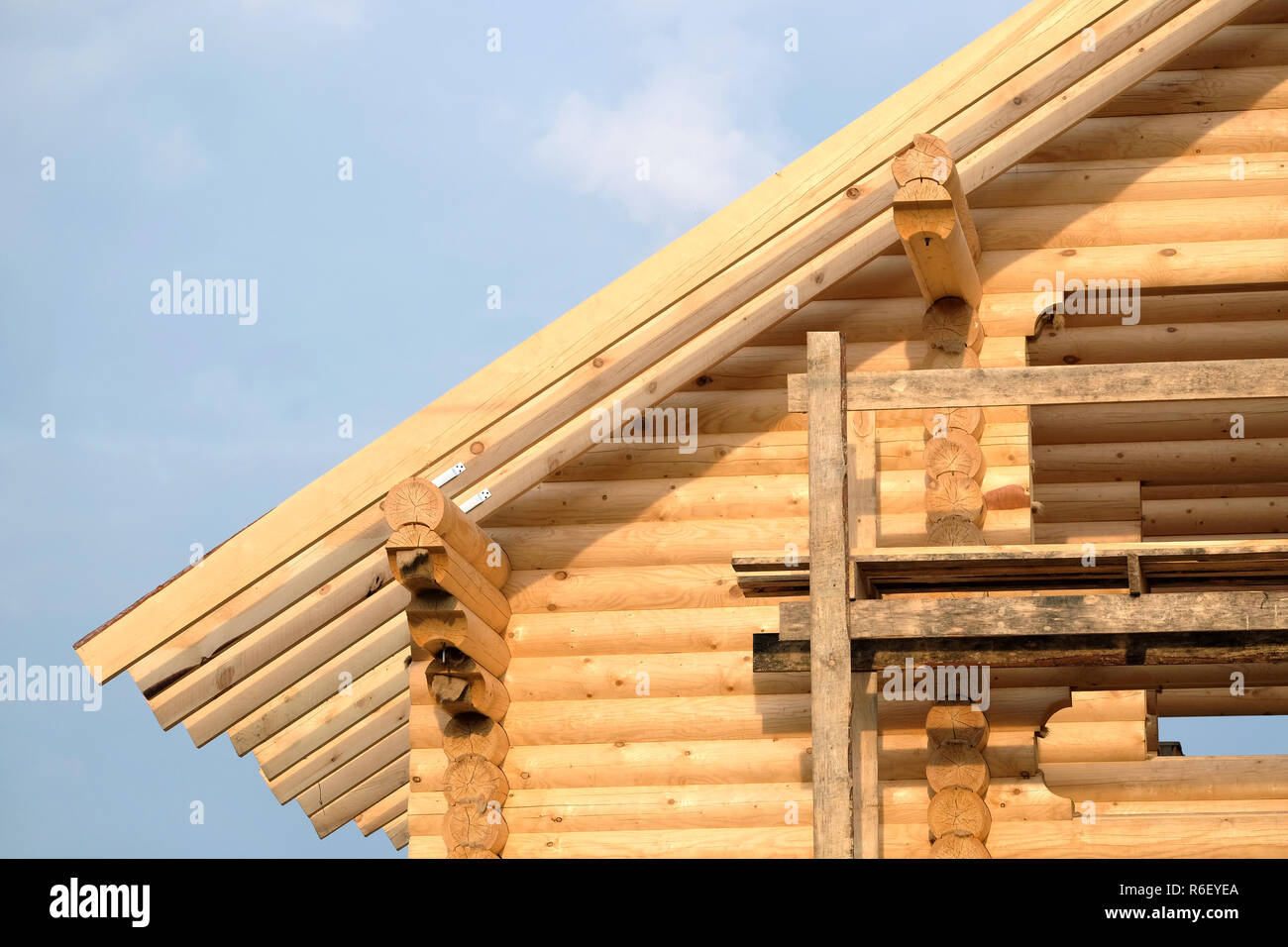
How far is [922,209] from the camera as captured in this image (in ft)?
31.9

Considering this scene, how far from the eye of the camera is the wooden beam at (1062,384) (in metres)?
9.16

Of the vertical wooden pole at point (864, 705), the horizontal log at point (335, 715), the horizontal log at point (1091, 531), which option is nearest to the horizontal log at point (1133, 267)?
the vertical wooden pole at point (864, 705)

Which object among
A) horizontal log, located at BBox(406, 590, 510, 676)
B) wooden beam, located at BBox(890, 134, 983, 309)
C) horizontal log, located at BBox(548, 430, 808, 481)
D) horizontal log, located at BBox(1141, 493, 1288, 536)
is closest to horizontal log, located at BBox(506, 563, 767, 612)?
horizontal log, located at BBox(548, 430, 808, 481)

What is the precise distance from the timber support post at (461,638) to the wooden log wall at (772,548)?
17 centimetres

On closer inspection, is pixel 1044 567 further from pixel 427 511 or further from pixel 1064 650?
pixel 427 511

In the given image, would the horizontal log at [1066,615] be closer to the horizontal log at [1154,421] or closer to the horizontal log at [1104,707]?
the horizontal log at [1104,707]

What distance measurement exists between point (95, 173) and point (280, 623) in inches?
5945

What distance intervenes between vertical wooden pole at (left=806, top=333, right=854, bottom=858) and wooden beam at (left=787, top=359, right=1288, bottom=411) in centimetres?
15

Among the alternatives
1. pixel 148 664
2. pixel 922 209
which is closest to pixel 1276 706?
pixel 922 209

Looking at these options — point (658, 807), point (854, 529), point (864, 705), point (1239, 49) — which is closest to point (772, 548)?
Result: point (854, 529)
